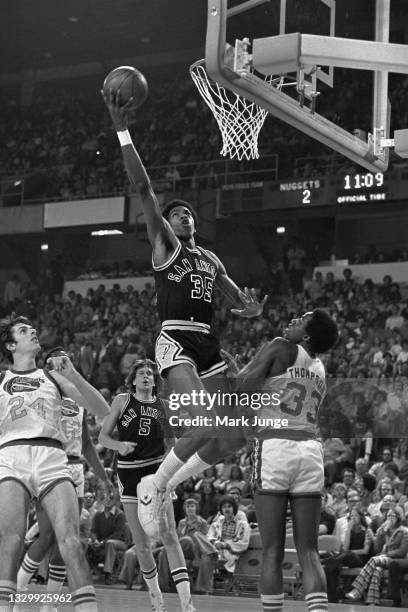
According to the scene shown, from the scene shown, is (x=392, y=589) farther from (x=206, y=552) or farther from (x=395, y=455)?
(x=395, y=455)

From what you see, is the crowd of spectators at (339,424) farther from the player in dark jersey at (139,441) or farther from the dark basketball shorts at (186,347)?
the dark basketball shorts at (186,347)

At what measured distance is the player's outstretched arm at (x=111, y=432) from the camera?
8125 millimetres

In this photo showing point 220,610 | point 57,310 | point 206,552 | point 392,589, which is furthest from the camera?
point 57,310

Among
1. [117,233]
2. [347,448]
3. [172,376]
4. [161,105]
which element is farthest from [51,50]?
[172,376]

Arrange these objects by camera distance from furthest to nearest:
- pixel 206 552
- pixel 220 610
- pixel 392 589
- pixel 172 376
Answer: pixel 206 552
pixel 392 589
pixel 220 610
pixel 172 376

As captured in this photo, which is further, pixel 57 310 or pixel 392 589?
pixel 57 310

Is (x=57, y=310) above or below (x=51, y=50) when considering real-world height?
below

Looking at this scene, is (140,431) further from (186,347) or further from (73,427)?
(186,347)

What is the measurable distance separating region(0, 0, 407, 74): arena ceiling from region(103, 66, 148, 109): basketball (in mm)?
18320

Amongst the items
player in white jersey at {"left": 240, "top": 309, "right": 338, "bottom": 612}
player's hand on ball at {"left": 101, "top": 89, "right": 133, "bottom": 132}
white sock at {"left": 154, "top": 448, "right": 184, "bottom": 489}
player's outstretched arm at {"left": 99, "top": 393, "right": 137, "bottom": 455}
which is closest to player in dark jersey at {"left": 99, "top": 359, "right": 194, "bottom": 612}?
player's outstretched arm at {"left": 99, "top": 393, "right": 137, "bottom": 455}

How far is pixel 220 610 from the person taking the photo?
948 centimetres

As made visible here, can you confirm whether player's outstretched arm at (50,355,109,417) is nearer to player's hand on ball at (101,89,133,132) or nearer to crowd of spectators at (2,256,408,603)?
player's hand on ball at (101,89,133,132)

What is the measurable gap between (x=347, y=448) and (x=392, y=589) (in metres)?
3.56

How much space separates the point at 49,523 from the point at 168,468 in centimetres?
141
